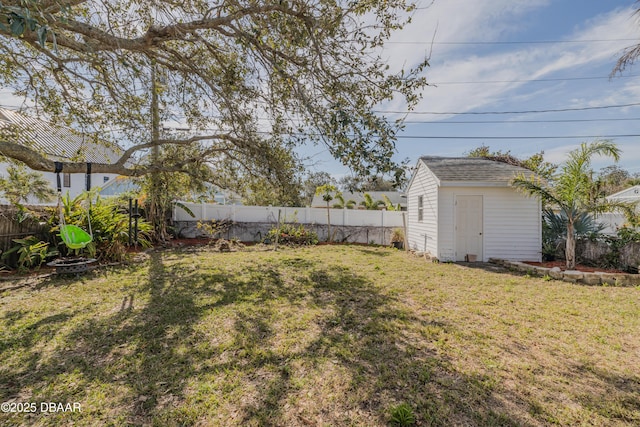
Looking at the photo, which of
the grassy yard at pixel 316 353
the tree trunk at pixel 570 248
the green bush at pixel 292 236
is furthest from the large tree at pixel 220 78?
the tree trunk at pixel 570 248

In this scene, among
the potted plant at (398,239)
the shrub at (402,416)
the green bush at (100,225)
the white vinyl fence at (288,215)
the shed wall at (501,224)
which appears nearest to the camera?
the shrub at (402,416)

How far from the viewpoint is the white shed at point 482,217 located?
29.0 ft

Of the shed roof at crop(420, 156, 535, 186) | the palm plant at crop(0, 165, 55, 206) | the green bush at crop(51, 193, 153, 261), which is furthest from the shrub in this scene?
the palm plant at crop(0, 165, 55, 206)

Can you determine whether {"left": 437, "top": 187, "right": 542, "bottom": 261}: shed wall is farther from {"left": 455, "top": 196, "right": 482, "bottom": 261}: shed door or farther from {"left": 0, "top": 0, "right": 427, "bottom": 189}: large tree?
{"left": 0, "top": 0, "right": 427, "bottom": 189}: large tree

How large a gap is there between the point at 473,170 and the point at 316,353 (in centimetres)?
893

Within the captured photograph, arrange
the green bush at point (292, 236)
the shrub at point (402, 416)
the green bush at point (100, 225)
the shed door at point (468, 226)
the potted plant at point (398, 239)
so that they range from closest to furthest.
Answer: the shrub at point (402, 416) < the green bush at point (100, 225) < the shed door at point (468, 226) < the green bush at point (292, 236) < the potted plant at point (398, 239)

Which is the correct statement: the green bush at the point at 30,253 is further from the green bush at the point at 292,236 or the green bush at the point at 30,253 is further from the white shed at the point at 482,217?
the white shed at the point at 482,217

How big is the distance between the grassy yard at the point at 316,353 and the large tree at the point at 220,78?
7.62 ft

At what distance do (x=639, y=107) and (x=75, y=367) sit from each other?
2187 cm

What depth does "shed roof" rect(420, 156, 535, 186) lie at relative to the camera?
8.84 metres

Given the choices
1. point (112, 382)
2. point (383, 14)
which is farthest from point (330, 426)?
point (383, 14)

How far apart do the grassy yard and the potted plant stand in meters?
6.63

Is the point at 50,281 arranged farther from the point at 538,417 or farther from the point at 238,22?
the point at 538,417

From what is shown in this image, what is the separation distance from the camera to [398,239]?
1276 cm
